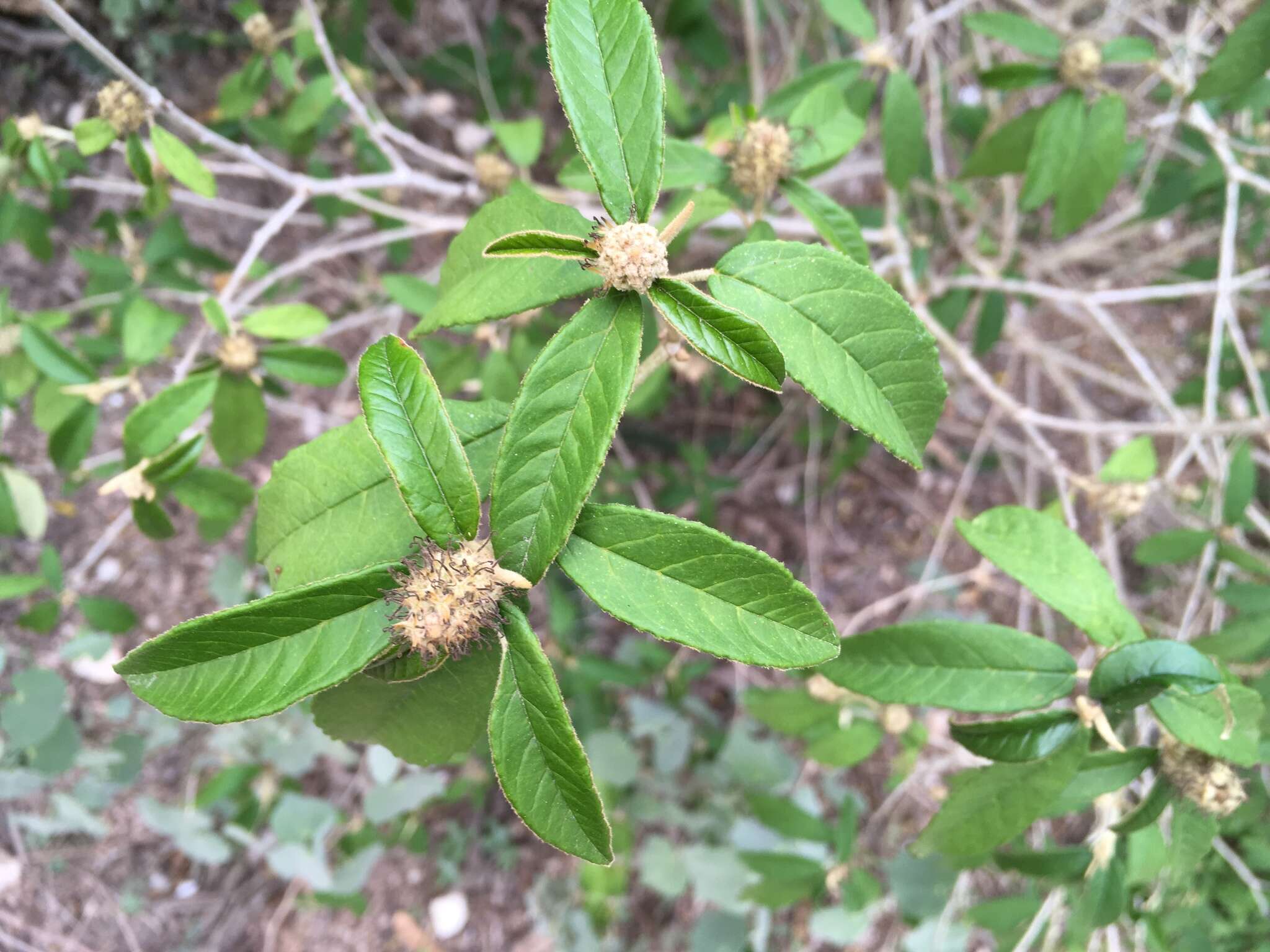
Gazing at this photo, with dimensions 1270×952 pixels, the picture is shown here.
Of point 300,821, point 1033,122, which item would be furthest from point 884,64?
point 300,821

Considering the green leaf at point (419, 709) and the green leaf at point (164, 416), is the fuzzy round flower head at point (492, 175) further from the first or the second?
the green leaf at point (419, 709)

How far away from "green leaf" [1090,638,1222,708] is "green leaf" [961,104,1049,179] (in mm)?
1097

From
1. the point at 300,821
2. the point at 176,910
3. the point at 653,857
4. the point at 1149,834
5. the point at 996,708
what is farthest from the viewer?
the point at 176,910

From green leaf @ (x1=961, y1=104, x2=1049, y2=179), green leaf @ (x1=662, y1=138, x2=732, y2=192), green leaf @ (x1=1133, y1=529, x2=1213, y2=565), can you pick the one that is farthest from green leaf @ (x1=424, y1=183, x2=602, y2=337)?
green leaf @ (x1=1133, y1=529, x2=1213, y2=565)

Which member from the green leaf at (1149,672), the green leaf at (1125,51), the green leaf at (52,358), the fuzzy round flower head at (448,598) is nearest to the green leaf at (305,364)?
the green leaf at (52,358)

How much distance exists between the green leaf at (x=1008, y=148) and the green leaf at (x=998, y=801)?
121cm

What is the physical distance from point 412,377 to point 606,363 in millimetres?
189

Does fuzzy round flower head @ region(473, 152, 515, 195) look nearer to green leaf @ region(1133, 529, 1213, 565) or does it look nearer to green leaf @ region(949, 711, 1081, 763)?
green leaf @ region(949, 711, 1081, 763)

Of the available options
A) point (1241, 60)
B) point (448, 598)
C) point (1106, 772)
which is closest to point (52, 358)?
point (448, 598)

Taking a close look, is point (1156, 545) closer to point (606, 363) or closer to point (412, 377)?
point (606, 363)

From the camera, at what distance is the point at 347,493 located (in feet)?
2.77

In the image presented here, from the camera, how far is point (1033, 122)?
1597mm

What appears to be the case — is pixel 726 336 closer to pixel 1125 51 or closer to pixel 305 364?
pixel 305 364

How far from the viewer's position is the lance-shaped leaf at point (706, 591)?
0.71 m
